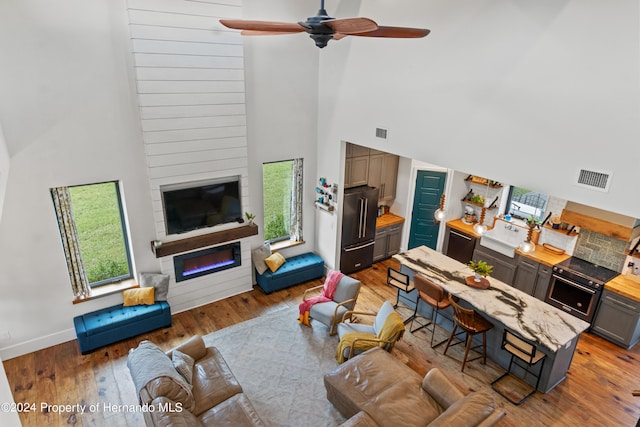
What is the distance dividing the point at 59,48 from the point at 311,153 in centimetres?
406

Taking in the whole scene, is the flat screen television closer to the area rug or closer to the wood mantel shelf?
→ the wood mantel shelf

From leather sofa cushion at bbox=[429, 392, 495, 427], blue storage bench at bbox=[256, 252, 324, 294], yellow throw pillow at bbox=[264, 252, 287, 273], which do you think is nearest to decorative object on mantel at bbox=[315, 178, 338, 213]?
blue storage bench at bbox=[256, 252, 324, 294]

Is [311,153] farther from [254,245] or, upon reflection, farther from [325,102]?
[254,245]

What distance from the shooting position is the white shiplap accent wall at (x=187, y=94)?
5.30 metres

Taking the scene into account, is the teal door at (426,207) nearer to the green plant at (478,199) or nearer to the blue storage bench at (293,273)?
the green plant at (478,199)

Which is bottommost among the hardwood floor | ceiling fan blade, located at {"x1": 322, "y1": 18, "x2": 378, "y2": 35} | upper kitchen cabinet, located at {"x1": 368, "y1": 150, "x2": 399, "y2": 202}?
the hardwood floor

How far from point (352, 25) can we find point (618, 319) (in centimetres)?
613

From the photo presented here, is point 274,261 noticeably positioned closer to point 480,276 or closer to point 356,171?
point 356,171

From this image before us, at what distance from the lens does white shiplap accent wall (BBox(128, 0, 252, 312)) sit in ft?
17.4

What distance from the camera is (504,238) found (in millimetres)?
7254

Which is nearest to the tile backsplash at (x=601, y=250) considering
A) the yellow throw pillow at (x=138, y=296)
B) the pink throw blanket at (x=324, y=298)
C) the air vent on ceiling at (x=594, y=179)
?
the air vent on ceiling at (x=594, y=179)

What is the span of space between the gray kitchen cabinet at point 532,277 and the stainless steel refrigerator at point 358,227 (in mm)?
2694

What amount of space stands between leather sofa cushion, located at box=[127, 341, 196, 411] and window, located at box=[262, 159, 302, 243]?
3.52 m

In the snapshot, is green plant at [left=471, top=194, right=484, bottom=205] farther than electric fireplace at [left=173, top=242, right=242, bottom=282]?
Yes
